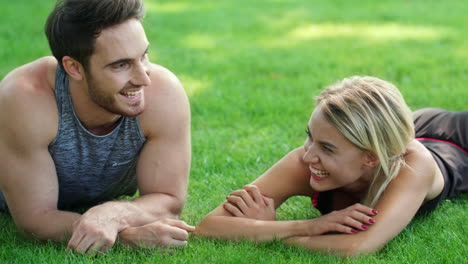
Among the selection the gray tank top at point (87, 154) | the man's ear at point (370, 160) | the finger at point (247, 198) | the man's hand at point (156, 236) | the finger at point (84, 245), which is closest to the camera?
the finger at point (84, 245)

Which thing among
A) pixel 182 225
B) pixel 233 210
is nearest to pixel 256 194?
pixel 233 210

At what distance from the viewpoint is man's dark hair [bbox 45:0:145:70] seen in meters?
3.55

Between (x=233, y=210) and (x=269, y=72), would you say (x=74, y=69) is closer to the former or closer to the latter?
(x=233, y=210)

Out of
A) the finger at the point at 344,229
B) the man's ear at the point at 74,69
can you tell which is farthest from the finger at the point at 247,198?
the man's ear at the point at 74,69

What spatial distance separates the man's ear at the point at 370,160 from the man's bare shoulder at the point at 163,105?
0.99 meters

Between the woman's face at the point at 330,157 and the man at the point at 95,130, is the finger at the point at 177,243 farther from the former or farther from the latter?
the woman's face at the point at 330,157

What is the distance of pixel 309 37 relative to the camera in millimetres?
9008

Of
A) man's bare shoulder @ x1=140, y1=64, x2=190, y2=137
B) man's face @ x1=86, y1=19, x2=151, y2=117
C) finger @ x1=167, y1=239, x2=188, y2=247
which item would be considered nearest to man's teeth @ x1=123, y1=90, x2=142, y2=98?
man's face @ x1=86, y1=19, x2=151, y2=117

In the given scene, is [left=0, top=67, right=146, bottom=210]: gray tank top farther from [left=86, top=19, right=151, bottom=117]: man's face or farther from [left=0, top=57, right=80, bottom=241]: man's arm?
[left=86, top=19, right=151, bottom=117]: man's face

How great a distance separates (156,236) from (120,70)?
854 millimetres

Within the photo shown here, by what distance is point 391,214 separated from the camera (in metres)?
3.61

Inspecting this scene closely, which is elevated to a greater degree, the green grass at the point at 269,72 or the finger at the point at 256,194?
the finger at the point at 256,194

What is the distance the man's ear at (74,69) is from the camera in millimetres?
3715

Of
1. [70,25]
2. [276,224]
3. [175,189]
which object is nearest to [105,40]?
[70,25]
